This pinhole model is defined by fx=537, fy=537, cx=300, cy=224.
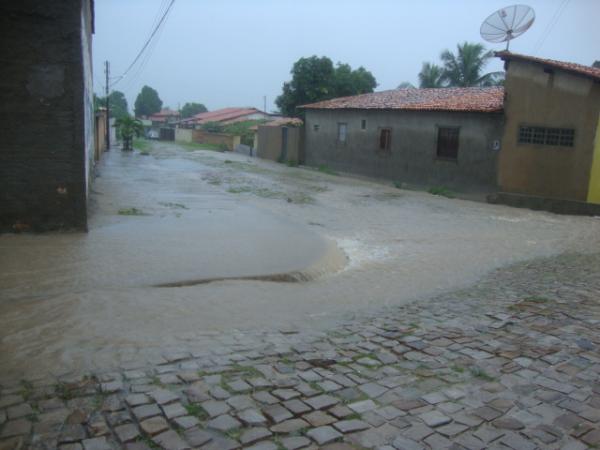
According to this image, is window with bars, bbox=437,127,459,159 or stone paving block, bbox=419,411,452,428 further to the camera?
window with bars, bbox=437,127,459,159

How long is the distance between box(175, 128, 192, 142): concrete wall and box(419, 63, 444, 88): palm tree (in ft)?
91.9

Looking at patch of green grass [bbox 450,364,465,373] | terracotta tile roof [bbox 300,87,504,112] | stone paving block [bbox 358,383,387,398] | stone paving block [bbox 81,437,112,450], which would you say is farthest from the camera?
terracotta tile roof [bbox 300,87,504,112]

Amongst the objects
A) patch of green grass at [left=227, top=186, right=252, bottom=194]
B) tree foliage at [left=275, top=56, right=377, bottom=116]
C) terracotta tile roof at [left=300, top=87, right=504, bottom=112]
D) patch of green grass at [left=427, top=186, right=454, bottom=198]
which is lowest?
patch of green grass at [left=227, top=186, right=252, bottom=194]

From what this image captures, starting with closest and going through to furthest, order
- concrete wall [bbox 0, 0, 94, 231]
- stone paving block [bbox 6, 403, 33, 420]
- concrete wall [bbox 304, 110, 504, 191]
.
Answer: stone paving block [bbox 6, 403, 33, 420], concrete wall [bbox 0, 0, 94, 231], concrete wall [bbox 304, 110, 504, 191]

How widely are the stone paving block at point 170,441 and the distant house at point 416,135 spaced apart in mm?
17544

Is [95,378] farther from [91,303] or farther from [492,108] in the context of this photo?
[492,108]

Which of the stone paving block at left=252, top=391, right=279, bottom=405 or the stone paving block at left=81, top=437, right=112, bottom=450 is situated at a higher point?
the stone paving block at left=81, top=437, right=112, bottom=450

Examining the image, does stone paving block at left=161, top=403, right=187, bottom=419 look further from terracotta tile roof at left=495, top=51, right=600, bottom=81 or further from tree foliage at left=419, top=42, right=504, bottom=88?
tree foliage at left=419, top=42, right=504, bottom=88

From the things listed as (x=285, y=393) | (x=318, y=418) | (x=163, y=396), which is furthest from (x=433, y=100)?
(x=163, y=396)

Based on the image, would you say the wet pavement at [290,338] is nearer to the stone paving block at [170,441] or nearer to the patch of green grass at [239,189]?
the stone paving block at [170,441]

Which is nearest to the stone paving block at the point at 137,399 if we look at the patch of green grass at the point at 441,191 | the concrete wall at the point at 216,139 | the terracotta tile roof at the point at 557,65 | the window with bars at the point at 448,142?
the terracotta tile roof at the point at 557,65

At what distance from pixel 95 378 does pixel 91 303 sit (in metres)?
2.18

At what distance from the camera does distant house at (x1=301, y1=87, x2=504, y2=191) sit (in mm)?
19475

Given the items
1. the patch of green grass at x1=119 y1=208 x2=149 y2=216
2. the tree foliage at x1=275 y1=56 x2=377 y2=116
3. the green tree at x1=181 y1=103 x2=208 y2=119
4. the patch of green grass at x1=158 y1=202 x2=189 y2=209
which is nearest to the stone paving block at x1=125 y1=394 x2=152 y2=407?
the patch of green grass at x1=119 y1=208 x2=149 y2=216
